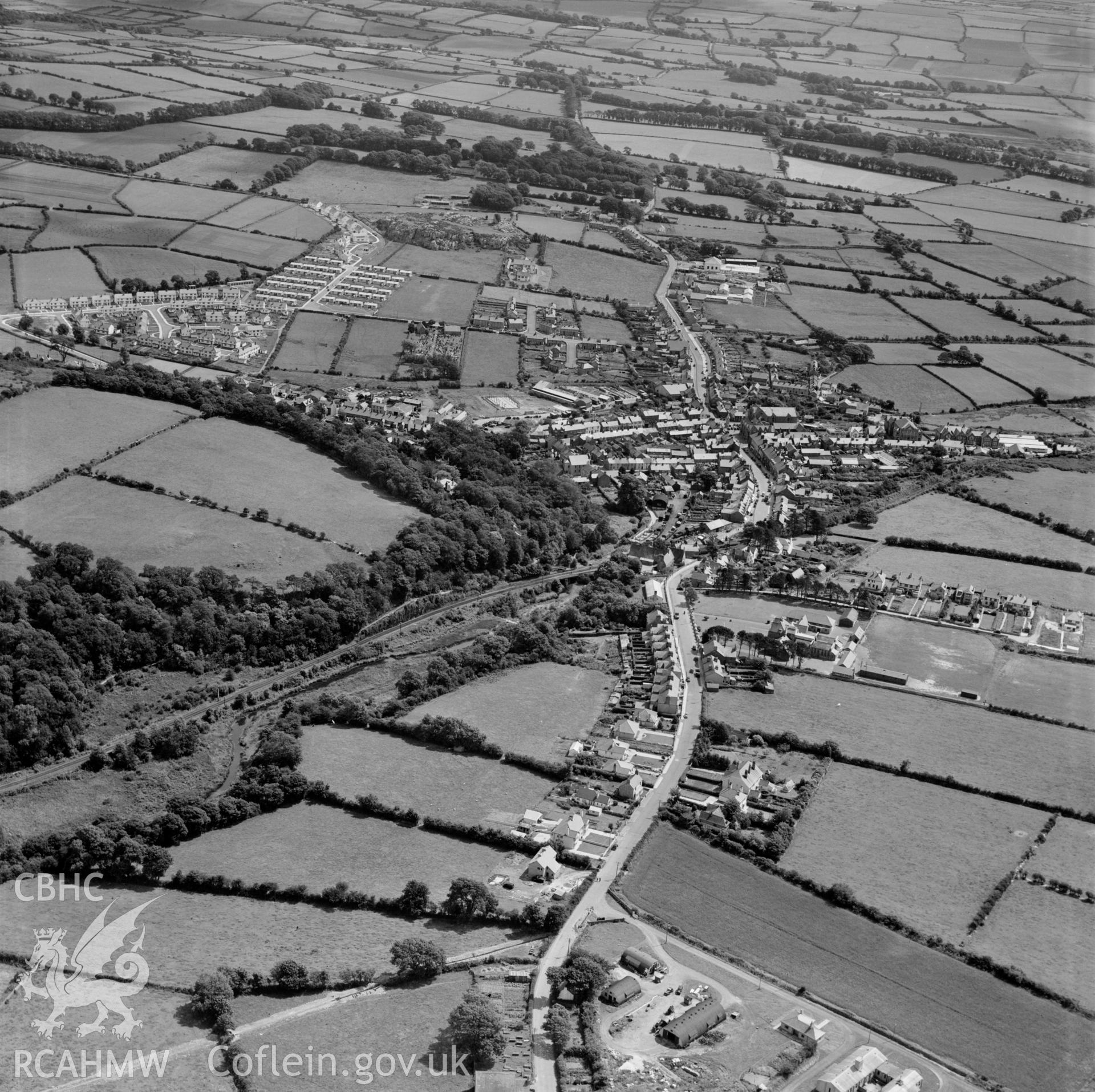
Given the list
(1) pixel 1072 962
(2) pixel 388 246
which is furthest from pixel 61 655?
(2) pixel 388 246

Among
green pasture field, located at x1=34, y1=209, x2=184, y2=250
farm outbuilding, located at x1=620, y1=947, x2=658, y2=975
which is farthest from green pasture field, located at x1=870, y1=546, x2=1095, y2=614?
→ green pasture field, located at x1=34, y1=209, x2=184, y2=250

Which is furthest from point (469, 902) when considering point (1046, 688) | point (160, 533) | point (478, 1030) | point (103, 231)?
point (103, 231)

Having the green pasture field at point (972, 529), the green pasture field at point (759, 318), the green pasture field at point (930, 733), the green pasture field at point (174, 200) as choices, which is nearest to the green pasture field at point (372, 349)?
the green pasture field at point (759, 318)

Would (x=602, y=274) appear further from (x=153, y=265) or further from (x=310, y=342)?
(x=153, y=265)

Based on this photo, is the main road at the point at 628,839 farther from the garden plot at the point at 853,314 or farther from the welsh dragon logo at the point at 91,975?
the garden plot at the point at 853,314

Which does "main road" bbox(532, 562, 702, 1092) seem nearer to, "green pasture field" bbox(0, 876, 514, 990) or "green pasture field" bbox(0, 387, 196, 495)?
"green pasture field" bbox(0, 876, 514, 990)
